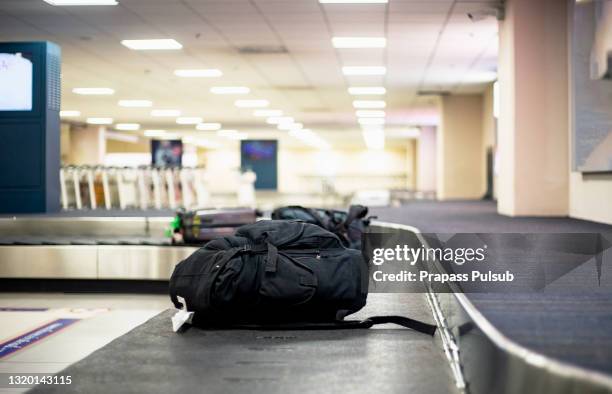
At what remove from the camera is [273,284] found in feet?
9.98

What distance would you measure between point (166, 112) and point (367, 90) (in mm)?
8769

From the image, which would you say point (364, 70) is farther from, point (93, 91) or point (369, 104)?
point (93, 91)

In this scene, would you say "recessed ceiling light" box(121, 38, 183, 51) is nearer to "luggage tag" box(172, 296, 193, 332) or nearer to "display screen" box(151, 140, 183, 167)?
"luggage tag" box(172, 296, 193, 332)

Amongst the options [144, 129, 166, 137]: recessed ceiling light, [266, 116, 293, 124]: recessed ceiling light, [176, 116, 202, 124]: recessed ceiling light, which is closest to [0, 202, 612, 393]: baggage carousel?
[266, 116, 293, 124]: recessed ceiling light

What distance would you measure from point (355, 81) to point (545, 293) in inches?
567

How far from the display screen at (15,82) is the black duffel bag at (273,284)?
8.30 m

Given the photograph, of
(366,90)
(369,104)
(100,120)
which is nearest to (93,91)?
(366,90)

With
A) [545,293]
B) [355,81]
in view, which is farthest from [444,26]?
[545,293]

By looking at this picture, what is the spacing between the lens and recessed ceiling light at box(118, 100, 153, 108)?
70.1 feet

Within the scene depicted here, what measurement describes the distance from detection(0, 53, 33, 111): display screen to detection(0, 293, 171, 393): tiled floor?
364 centimetres

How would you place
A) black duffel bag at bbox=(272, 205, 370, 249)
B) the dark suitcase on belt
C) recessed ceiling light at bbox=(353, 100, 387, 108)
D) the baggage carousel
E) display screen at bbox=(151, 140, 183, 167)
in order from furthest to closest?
display screen at bbox=(151, 140, 183, 167), recessed ceiling light at bbox=(353, 100, 387, 108), the dark suitcase on belt, black duffel bag at bbox=(272, 205, 370, 249), the baggage carousel

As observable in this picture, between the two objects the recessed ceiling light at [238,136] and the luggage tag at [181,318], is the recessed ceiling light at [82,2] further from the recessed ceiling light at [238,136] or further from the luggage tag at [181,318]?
the recessed ceiling light at [238,136]

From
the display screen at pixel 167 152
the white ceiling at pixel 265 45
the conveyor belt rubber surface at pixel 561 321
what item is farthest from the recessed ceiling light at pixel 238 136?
the conveyor belt rubber surface at pixel 561 321

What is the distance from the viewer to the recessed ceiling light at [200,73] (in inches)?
612
